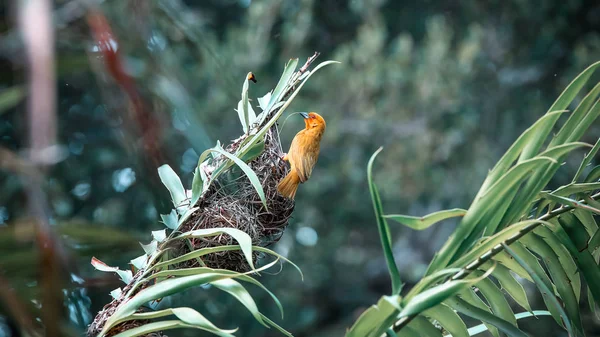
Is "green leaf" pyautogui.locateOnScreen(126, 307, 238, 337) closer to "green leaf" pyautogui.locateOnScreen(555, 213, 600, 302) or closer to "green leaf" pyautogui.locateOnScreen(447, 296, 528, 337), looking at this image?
"green leaf" pyautogui.locateOnScreen(447, 296, 528, 337)

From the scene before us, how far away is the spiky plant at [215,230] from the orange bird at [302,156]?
1.4 inches

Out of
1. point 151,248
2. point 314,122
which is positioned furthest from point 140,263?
point 314,122

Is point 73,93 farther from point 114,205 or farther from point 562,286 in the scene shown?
point 562,286

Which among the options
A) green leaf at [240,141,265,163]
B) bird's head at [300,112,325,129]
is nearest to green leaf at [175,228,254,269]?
green leaf at [240,141,265,163]

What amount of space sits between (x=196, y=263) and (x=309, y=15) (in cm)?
362

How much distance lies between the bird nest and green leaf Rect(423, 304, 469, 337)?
378mm

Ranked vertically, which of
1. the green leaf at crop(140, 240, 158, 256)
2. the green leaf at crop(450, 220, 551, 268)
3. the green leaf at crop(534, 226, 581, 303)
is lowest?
the green leaf at crop(534, 226, 581, 303)

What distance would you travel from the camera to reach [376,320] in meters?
0.72

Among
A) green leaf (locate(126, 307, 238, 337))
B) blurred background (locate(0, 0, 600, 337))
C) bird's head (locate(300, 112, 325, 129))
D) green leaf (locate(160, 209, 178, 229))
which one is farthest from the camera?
blurred background (locate(0, 0, 600, 337))

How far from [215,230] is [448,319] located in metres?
0.34

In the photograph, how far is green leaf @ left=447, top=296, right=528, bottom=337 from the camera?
2.50 ft

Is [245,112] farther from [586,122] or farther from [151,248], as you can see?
[586,122]

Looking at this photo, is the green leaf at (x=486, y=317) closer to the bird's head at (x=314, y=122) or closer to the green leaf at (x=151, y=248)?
the green leaf at (x=151, y=248)

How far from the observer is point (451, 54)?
191 inches
